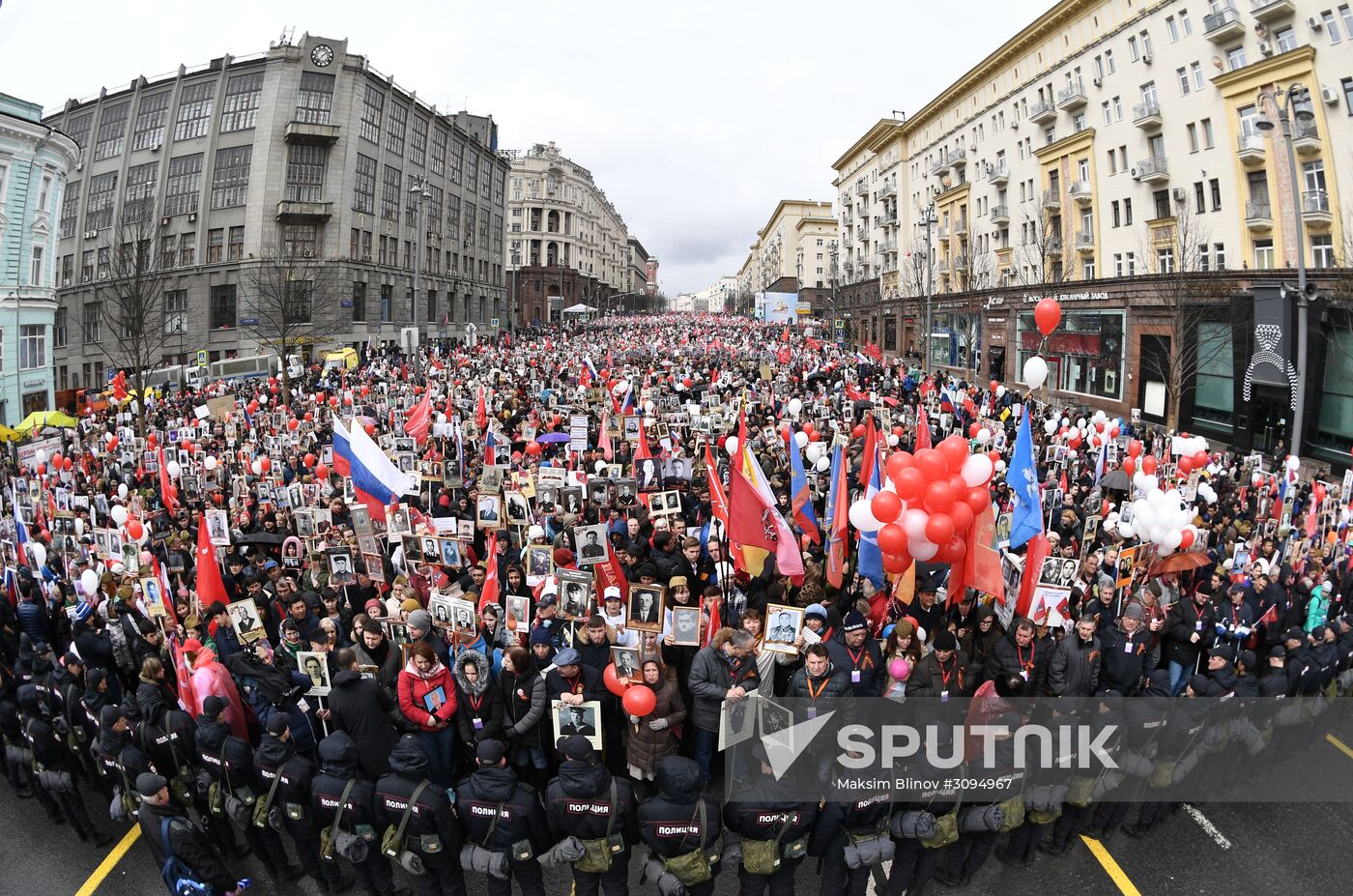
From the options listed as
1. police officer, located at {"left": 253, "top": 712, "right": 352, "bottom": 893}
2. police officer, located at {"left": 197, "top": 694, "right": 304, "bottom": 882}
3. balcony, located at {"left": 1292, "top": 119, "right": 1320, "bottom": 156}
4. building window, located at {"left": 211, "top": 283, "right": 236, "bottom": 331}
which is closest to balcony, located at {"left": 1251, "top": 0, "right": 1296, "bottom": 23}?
balcony, located at {"left": 1292, "top": 119, "right": 1320, "bottom": 156}

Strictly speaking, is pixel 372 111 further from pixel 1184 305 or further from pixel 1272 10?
pixel 1184 305

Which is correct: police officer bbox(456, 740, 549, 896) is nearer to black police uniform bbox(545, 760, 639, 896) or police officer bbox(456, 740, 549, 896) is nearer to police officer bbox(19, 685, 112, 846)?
black police uniform bbox(545, 760, 639, 896)

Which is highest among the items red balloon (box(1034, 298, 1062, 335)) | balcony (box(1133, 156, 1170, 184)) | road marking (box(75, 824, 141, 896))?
balcony (box(1133, 156, 1170, 184))

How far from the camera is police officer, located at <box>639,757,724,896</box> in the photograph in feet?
15.2


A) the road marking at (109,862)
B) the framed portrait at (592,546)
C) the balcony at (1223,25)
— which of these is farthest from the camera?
the balcony at (1223,25)

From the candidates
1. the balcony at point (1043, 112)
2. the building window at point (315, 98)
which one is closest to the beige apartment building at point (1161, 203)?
the balcony at point (1043, 112)

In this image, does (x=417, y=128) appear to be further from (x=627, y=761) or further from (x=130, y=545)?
(x=627, y=761)

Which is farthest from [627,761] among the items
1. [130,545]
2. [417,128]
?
[417,128]

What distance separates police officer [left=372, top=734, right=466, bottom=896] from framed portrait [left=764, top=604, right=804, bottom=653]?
2.82 meters

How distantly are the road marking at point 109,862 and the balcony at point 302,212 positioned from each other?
50.9 metres

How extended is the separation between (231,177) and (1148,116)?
52.9 m

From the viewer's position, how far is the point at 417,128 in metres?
61.5

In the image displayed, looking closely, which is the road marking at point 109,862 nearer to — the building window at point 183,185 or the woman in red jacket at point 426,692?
the woman in red jacket at point 426,692

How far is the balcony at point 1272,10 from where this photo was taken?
22422 mm
